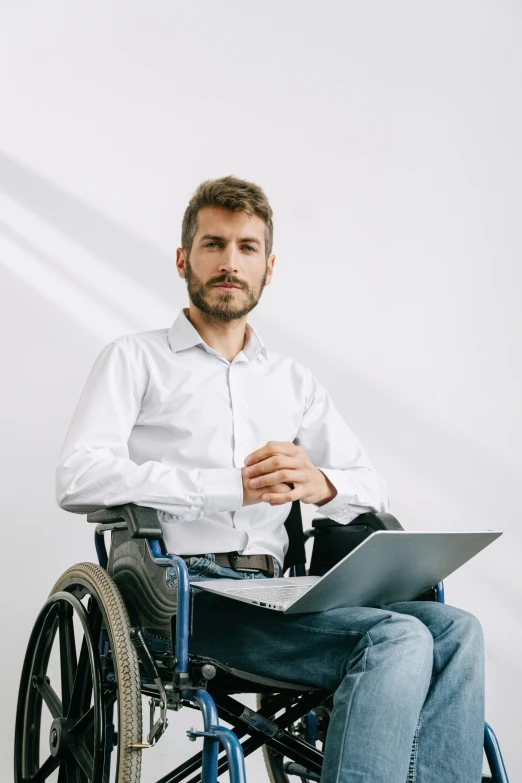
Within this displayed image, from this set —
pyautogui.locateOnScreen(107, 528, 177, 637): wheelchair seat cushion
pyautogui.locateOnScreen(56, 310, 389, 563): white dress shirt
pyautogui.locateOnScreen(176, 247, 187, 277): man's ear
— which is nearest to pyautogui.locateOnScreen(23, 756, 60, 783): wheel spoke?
pyautogui.locateOnScreen(107, 528, 177, 637): wheelchair seat cushion

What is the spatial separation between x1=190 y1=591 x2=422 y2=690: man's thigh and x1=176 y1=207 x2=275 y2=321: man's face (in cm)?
75

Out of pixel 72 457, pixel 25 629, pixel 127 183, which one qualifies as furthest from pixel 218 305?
pixel 25 629

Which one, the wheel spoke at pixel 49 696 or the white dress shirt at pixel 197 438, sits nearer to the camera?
the white dress shirt at pixel 197 438

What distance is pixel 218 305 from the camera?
2031mm

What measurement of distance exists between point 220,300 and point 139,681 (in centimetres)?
90

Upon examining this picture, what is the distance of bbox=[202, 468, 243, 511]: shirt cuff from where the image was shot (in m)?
1.69

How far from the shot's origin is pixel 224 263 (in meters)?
2.02

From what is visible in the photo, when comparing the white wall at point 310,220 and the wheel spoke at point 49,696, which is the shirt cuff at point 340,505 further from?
the white wall at point 310,220

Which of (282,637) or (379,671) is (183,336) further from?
(379,671)

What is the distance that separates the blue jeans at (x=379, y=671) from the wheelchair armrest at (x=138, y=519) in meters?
0.16

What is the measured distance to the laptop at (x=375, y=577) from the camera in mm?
1373

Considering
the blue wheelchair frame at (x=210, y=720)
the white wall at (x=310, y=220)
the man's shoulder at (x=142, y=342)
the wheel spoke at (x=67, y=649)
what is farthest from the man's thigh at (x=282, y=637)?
the white wall at (x=310, y=220)

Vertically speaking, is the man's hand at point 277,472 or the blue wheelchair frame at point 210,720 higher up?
the man's hand at point 277,472

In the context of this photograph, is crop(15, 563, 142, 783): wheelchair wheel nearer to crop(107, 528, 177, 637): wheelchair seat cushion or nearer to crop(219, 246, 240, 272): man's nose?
crop(107, 528, 177, 637): wheelchair seat cushion
